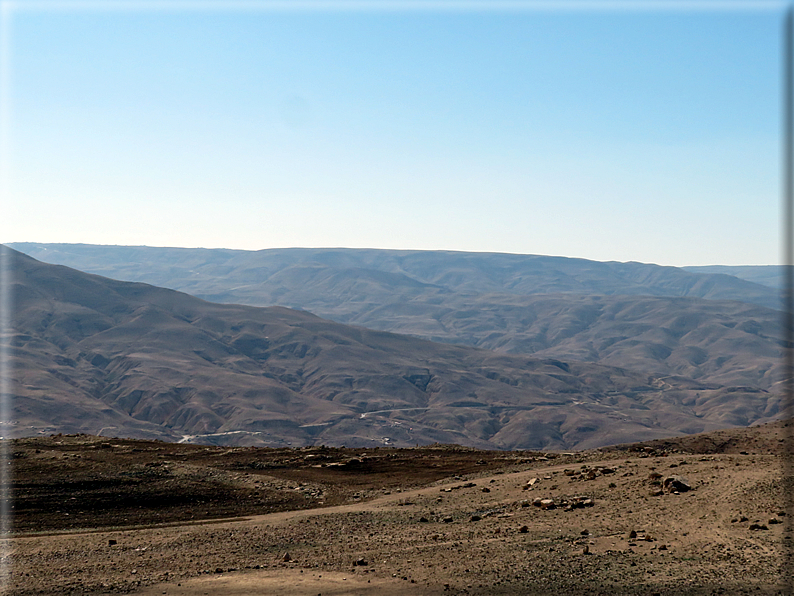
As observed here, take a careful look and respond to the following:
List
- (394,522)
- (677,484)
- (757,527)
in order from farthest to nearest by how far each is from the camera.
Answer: (677,484), (394,522), (757,527)

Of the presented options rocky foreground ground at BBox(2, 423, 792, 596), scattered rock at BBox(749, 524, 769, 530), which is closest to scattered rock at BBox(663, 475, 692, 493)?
rocky foreground ground at BBox(2, 423, 792, 596)

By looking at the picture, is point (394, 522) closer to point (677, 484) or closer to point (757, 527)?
point (677, 484)

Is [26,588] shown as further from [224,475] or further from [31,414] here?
[31,414]

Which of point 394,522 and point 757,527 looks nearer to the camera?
point 757,527

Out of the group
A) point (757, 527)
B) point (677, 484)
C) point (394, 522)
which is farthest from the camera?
point (677, 484)

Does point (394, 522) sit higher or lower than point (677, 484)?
lower

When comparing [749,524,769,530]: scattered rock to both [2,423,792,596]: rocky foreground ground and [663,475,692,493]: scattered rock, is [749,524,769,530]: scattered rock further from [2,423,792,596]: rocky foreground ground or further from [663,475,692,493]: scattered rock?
[663,475,692,493]: scattered rock

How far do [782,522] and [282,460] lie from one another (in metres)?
22.3

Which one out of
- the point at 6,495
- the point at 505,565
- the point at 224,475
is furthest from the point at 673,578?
the point at 6,495

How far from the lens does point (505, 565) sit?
1797 cm

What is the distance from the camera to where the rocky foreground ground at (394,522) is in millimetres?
17297

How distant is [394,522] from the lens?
77.5 feet

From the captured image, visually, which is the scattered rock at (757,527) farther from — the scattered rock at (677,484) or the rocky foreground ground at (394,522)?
the scattered rock at (677,484)

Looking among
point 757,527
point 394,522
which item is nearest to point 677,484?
point 757,527
